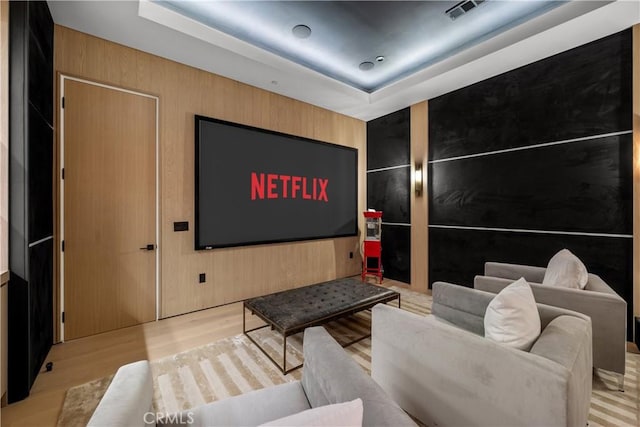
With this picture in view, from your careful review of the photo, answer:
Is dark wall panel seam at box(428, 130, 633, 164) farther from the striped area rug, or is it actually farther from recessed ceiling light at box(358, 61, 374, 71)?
the striped area rug

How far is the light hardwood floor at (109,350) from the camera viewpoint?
1766mm

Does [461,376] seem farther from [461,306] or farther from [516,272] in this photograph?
[516,272]

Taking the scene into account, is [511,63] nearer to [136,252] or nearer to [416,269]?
[416,269]

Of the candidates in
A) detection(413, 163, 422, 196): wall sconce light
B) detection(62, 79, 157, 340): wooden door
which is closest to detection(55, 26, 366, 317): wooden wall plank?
detection(62, 79, 157, 340): wooden door

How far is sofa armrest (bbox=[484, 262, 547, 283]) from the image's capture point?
8.81ft

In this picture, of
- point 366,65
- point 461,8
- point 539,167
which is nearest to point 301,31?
point 366,65

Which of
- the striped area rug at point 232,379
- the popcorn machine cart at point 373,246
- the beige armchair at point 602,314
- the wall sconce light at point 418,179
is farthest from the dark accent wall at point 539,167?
the striped area rug at point 232,379

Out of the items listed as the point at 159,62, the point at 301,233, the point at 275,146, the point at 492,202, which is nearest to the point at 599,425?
the point at 492,202

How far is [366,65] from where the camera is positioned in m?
3.64

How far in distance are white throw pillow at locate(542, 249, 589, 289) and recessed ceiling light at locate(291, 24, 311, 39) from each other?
3307 mm

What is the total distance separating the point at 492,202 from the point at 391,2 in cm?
262

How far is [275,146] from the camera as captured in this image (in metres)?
3.96

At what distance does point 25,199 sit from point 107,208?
0.94 meters

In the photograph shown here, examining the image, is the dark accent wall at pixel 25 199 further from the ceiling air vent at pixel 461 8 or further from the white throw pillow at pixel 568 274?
the white throw pillow at pixel 568 274
